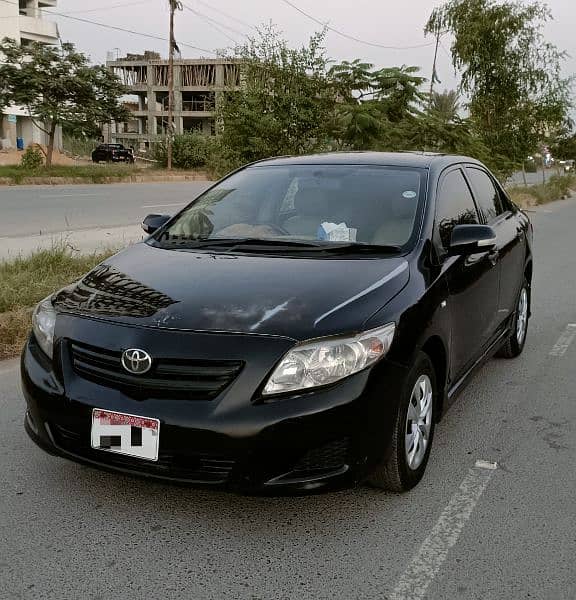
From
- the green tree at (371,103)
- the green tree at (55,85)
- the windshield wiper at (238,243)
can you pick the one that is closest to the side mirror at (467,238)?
the windshield wiper at (238,243)

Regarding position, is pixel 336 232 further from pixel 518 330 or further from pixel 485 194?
pixel 518 330

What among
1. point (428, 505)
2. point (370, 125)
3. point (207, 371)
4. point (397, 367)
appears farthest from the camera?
point (370, 125)

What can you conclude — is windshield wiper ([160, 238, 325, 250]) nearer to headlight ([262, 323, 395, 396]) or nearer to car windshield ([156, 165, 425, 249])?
car windshield ([156, 165, 425, 249])

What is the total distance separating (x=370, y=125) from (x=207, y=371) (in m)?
9.91

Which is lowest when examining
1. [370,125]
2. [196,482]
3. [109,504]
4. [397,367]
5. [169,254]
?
[109,504]

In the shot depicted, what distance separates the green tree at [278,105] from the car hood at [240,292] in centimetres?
892

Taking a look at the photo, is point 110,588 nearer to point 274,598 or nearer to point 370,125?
point 274,598

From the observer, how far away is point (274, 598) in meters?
2.73

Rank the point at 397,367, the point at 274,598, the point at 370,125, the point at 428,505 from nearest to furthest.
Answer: the point at 274,598, the point at 397,367, the point at 428,505, the point at 370,125

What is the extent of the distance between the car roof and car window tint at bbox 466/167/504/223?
164 millimetres

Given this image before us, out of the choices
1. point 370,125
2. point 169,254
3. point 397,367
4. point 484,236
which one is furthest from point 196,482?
point 370,125

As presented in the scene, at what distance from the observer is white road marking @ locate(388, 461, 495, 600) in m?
2.84

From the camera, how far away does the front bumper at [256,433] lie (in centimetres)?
294

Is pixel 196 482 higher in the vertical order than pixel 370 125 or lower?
lower
